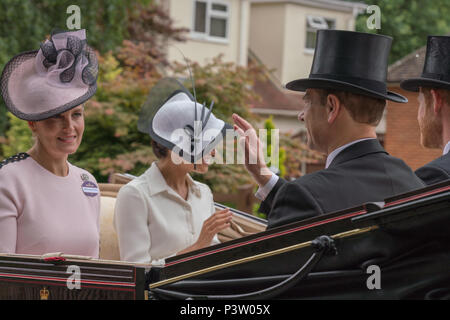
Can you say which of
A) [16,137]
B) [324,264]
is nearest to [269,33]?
[16,137]

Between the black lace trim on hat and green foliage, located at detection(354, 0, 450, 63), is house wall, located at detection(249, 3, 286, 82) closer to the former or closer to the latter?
green foliage, located at detection(354, 0, 450, 63)

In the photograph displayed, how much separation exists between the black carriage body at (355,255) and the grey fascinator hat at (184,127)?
1.45 meters

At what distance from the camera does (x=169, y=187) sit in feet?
12.7

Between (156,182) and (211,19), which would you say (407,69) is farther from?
(156,182)

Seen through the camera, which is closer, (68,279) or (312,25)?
(68,279)

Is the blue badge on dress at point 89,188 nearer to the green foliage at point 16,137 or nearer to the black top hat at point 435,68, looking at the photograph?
the black top hat at point 435,68

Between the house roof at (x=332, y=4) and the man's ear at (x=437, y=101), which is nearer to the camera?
the man's ear at (x=437, y=101)

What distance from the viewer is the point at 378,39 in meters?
2.86

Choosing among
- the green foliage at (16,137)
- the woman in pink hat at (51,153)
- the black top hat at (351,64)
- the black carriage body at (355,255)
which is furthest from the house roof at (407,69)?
the black carriage body at (355,255)

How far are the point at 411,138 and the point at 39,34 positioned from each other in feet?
33.5

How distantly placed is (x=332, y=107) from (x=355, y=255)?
747mm

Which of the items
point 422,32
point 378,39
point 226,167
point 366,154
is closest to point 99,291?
point 366,154

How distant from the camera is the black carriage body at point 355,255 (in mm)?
2100

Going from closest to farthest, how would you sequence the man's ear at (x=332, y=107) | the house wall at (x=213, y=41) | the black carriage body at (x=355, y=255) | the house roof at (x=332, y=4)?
the black carriage body at (x=355, y=255)
the man's ear at (x=332, y=107)
the house wall at (x=213, y=41)
the house roof at (x=332, y=4)
